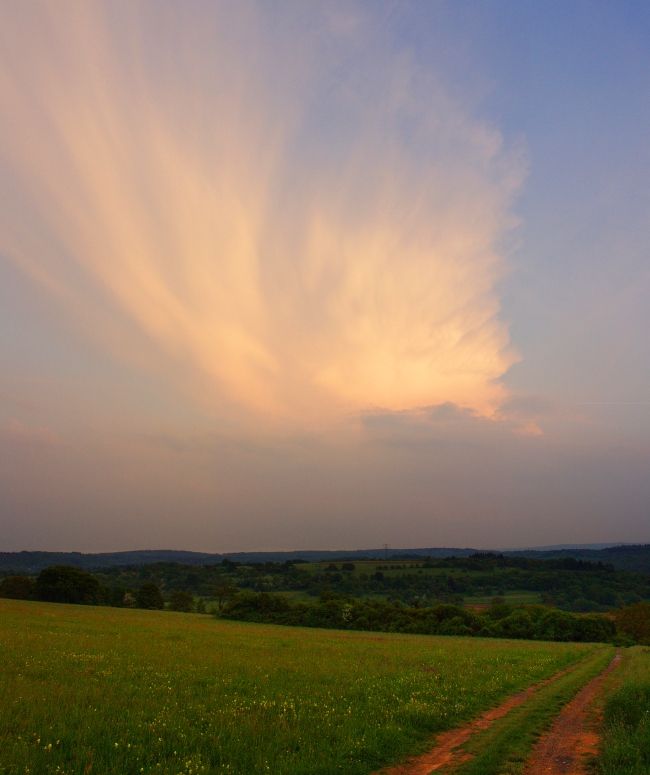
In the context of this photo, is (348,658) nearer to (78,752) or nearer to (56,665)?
(56,665)

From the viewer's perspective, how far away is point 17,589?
9800 cm

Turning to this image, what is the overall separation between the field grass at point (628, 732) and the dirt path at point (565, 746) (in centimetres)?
41

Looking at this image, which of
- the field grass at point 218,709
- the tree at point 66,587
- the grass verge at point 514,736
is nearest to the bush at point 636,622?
the field grass at point 218,709

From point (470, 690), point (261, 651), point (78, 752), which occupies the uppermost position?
point (78, 752)

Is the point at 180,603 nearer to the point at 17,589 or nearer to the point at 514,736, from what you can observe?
the point at 17,589

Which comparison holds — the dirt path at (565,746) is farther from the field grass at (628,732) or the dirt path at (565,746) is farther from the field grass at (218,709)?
the field grass at (218,709)

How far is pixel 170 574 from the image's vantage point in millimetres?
193750

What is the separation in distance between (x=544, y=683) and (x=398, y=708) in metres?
12.2

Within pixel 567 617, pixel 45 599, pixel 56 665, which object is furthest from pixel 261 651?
pixel 45 599

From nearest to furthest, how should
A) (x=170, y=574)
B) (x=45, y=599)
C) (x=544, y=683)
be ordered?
(x=544, y=683) → (x=45, y=599) → (x=170, y=574)

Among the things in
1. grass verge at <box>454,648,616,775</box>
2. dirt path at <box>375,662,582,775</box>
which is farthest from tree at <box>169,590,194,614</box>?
dirt path at <box>375,662,582,775</box>

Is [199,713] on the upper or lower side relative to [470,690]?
upper

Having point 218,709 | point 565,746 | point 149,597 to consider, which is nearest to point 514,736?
point 565,746

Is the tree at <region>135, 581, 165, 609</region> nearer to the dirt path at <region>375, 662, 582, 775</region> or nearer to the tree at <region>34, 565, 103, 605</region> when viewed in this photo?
the tree at <region>34, 565, 103, 605</region>
